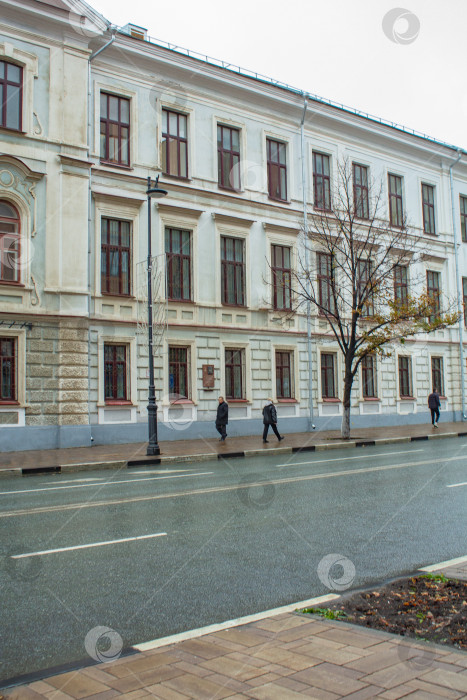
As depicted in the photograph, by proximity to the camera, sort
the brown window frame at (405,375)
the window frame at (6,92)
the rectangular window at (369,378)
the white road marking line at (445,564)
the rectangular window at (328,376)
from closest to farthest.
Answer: the white road marking line at (445,564) → the window frame at (6,92) → the rectangular window at (328,376) → the rectangular window at (369,378) → the brown window frame at (405,375)

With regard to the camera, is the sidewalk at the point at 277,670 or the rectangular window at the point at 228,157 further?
the rectangular window at the point at 228,157

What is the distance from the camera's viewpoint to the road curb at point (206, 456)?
54.7 ft

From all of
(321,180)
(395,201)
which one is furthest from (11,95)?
(395,201)

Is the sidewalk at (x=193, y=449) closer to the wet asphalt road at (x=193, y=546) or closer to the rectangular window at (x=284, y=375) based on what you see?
the rectangular window at (x=284, y=375)

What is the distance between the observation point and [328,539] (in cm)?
758

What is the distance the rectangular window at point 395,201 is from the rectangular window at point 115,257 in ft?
49.9

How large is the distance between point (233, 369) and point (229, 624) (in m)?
22.8

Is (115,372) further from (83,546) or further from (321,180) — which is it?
(83,546)

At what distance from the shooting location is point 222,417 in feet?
81.8

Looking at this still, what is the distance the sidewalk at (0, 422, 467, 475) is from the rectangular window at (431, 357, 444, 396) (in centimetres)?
618

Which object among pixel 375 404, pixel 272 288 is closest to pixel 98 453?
pixel 272 288

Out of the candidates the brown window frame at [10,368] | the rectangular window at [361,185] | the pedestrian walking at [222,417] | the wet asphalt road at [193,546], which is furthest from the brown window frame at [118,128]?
the wet asphalt road at [193,546]

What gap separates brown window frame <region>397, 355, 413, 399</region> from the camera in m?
33.8

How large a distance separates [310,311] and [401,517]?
838 inches
